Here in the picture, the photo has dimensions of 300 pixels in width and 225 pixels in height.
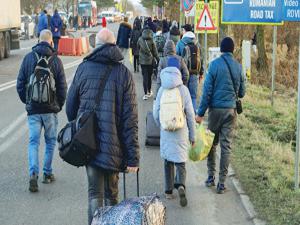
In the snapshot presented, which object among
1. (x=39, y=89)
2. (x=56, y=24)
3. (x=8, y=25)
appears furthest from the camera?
(x=8, y=25)

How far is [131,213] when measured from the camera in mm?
4945

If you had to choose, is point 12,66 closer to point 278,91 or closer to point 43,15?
point 43,15

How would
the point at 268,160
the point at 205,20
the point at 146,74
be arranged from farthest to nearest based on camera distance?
1. the point at 146,74
2. the point at 205,20
3. the point at 268,160

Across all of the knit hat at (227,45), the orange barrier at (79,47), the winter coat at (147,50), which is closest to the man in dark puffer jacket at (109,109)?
the knit hat at (227,45)

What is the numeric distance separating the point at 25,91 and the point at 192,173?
2.76 meters

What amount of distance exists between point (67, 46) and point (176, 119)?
25445 mm

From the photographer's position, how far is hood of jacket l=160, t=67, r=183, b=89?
24.3 feet

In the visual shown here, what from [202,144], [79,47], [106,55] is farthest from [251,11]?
[79,47]

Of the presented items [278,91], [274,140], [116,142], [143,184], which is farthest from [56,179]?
[278,91]

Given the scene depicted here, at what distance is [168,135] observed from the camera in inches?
297

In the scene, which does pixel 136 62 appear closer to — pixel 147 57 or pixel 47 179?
pixel 147 57

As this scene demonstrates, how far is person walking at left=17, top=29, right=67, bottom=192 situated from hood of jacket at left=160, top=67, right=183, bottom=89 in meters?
1.29

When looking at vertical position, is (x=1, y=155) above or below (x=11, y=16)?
below

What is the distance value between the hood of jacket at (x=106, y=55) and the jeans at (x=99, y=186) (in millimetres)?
887
